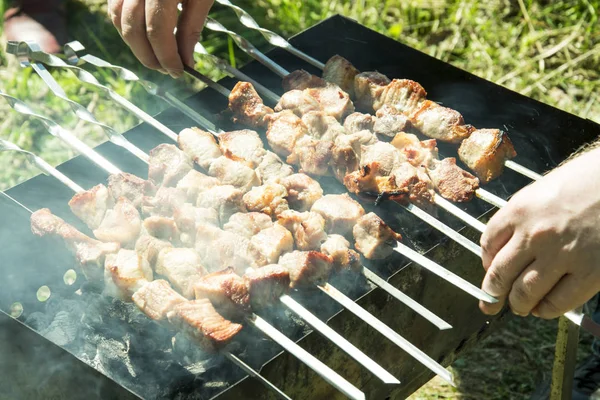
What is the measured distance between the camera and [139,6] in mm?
3318

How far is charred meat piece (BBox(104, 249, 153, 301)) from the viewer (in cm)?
269

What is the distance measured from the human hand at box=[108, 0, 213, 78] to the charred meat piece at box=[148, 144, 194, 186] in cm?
53

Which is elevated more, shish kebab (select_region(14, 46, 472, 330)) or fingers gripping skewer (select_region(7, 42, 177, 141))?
shish kebab (select_region(14, 46, 472, 330))

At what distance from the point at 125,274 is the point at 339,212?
90cm

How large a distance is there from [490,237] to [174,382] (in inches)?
48.1

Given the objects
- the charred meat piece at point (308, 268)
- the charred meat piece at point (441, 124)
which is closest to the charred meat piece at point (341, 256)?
the charred meat piece at point (308, 268)

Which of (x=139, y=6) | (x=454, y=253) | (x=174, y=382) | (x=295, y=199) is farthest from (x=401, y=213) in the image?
→ (x=139, y=6)

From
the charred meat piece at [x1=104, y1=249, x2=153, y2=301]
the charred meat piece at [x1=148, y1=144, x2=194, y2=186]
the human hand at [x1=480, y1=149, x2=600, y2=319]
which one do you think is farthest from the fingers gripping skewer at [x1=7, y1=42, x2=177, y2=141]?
the human hand at [x1=480, y1=149, x2=600, y2=319]

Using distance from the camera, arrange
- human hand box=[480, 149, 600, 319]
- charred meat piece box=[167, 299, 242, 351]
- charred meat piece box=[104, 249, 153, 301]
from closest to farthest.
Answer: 1. human hand box=[480, 149, 600, 319]
2. charred meat piece box=[167, 299, 242, 351]
3. charred meat piece box=[104, 249, 153, 301]

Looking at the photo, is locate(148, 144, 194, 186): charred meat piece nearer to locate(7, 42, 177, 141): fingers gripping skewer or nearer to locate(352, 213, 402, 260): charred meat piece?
locate(7, 42, 177, 141): fingers gripping skewer

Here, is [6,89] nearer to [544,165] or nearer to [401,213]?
[401,213]

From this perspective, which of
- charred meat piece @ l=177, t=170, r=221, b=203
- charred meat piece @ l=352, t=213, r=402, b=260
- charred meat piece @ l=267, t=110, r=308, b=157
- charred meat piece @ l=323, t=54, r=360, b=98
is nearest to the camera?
charred meat piece @ l=352, t=213, r=402, b=260

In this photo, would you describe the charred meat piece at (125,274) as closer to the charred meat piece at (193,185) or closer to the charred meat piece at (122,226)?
the charred meat piece at (122,226)

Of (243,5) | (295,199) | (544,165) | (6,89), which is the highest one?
(544,165)
